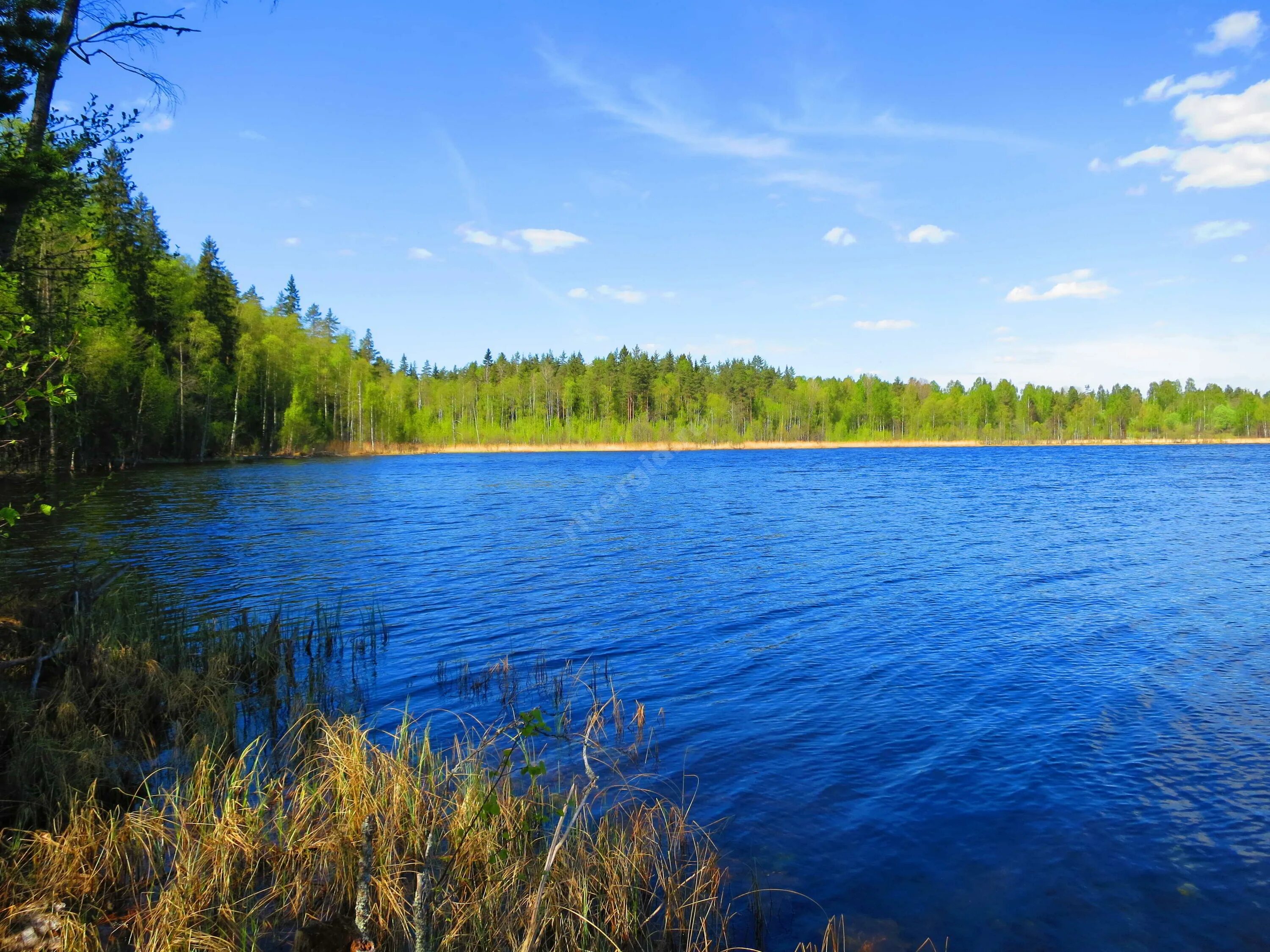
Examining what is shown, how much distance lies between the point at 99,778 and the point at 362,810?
8.88ft

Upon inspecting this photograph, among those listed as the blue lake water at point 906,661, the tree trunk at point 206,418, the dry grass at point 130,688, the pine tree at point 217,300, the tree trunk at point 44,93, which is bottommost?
the blue lake water at point 906,661

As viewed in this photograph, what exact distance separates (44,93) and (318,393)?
9009 centimetres

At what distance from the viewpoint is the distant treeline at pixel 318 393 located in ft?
65.2

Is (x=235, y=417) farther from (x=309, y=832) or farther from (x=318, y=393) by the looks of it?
(x=309, y=832)

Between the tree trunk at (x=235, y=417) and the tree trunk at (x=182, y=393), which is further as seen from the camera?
the tree trunk at (x=235, y=417)

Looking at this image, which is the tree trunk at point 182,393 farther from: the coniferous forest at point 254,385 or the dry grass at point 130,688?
the dry grass at point 130,688

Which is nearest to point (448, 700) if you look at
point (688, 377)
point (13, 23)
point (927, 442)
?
point (13, 23)

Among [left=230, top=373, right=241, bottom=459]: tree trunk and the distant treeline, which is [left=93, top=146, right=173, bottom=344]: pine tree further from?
[left=230, top=373, right=241, bottom=459]: tree trunk

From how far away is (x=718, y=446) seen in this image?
465 feet

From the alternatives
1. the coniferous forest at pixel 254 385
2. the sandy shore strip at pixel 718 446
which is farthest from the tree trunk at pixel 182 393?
the sandy shore strip at pixel 718 446

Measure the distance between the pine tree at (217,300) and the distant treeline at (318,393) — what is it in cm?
24

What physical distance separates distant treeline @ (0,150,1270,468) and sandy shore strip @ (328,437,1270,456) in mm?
1401

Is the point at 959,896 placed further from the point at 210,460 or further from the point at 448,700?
the point at 210,460

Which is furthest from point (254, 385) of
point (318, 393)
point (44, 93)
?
point (44, 93)
